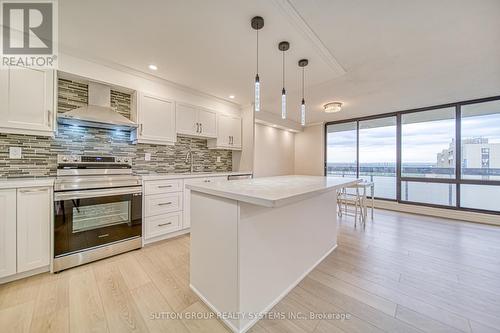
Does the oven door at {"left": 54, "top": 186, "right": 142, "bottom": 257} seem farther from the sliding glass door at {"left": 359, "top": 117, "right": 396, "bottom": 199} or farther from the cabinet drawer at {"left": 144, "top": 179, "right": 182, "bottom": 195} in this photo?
the sliding glass door at {"left": 359, "top": 117, "right": 396, "bottom": 199}

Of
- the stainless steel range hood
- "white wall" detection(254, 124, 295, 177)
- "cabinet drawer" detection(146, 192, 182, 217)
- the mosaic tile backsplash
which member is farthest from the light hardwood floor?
"white wall" detection(254, 124, 295, 177)

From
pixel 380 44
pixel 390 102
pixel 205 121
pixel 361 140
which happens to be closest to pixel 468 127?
pixel 390 102

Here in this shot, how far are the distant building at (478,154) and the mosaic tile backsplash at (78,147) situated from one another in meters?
5.59

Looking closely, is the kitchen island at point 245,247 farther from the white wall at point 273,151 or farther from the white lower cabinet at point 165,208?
the white wall at point 273,151

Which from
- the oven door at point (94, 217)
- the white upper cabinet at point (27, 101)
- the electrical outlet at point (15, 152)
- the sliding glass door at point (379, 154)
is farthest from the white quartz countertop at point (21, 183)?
the sliding glass door at point (379, 154)

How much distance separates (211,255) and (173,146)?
2.44 meters

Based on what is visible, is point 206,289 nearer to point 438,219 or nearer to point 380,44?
point 380,44

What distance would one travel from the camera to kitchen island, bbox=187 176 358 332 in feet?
4.24

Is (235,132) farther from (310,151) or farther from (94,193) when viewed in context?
(310,151)

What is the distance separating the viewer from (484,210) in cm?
374

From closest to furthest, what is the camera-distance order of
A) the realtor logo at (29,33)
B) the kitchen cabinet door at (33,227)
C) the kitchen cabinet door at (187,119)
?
the realtor logo at (29,33), the kitchen cabinet door at (33,227), the kitchen cabinet door at (187,119)

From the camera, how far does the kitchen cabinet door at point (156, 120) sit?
2809 millimetres

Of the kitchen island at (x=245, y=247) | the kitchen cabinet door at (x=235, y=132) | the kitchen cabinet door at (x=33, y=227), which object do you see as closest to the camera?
the kitchen island at (x=245, y=247)

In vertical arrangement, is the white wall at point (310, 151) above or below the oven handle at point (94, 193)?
above
